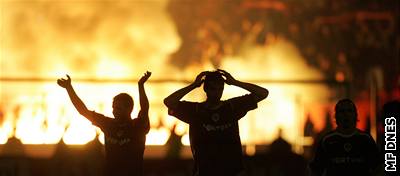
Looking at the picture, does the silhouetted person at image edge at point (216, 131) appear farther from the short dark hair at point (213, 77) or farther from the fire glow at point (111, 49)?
the fire glow at point (111, 49)

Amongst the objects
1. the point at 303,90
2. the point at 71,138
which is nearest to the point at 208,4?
the point at 303,90

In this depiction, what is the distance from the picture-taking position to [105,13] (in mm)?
30984

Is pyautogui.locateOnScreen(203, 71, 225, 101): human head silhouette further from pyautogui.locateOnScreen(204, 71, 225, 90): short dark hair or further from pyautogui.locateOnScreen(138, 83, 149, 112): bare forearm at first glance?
pyautogui.locateOnScreen(138, 83, 149, 112): bare forearm

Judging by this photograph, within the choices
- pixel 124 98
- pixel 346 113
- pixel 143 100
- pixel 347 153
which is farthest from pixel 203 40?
pixel 346 113

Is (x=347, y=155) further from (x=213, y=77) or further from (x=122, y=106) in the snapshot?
(x=122, y=106)

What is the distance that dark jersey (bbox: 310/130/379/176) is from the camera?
7.28 m

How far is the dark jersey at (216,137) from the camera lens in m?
7.54

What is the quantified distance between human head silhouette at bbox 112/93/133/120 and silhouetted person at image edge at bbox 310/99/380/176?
1551mm

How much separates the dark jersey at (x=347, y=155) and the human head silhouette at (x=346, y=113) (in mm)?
116

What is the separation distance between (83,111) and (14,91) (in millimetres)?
19335

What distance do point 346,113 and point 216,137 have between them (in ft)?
3.43

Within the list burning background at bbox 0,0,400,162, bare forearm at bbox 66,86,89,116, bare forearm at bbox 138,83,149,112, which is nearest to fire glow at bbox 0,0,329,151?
burning background at bbox 0,0,400,162

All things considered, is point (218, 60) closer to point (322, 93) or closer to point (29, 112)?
point (322, 93)

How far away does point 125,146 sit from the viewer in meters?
7.89
